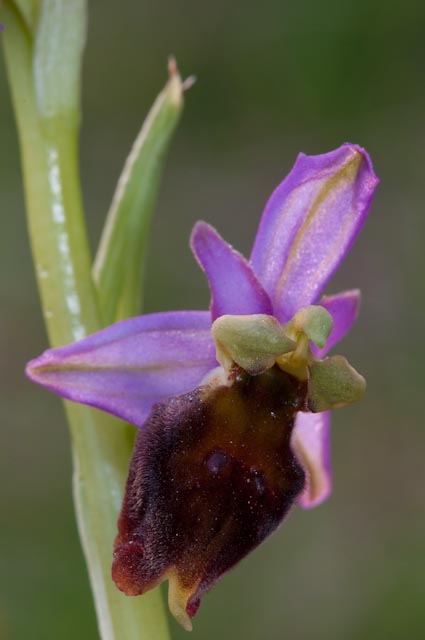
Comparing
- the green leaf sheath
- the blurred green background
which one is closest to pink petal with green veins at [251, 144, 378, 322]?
the green leaf sheath

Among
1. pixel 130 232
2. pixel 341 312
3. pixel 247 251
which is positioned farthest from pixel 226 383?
pixel 247 251

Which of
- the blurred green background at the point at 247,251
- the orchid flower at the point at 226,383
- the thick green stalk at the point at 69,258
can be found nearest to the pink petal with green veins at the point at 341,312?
the orchid flower at the point at 226,383

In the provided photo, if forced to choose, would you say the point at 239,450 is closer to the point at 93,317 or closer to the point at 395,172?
the point at 93,317

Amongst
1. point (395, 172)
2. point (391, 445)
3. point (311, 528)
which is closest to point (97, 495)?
point (311, 528)

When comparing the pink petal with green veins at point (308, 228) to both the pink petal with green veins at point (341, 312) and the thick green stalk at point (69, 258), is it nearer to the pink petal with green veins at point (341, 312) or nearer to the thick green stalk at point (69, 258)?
the pink petal with green veins at point (341, 312)

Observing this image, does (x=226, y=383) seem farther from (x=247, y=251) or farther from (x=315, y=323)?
(x=247, y=251)

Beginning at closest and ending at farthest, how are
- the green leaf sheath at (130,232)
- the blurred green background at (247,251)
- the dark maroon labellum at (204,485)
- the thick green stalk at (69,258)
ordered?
the dark maroon labellum at (204,485) → the thick green stalk at (69,258) → the green leaf sheath at (130,232) → the blurred green background at (247,251)
